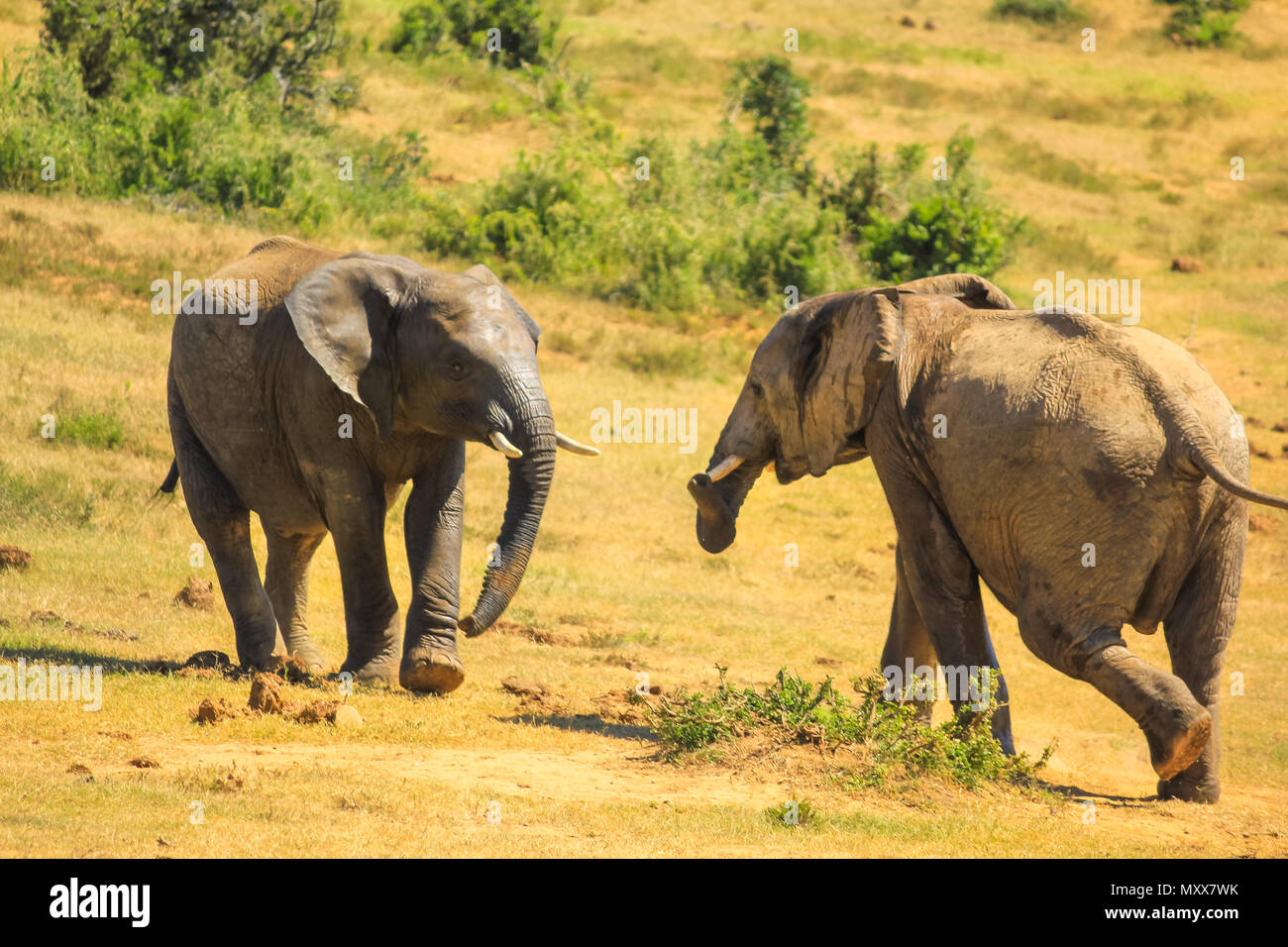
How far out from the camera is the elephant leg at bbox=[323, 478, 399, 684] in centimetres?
995

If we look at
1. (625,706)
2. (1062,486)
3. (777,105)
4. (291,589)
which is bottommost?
(625,706)

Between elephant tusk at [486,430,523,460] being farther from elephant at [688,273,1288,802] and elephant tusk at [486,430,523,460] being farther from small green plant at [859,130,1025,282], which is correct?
small green plant at [859,130,1025,282]

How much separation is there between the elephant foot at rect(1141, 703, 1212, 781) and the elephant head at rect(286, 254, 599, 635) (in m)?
A: 3.68

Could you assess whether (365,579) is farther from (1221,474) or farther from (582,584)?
(1221,474)

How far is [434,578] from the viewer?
391 inches

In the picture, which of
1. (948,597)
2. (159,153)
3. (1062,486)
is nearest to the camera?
(1062,486)

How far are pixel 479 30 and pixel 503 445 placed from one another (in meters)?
29.2

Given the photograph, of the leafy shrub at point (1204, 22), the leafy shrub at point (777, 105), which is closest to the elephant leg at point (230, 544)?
the leafy shrub at point (777, 105)

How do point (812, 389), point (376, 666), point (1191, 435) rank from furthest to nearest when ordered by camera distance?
Result: point (376, 666) → point (812, 389) → point (1191, 435)

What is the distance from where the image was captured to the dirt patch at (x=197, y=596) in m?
12.3

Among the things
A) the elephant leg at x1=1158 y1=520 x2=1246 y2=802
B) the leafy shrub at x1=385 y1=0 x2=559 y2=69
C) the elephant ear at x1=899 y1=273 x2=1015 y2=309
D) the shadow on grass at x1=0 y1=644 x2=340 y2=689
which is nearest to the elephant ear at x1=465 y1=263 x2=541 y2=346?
the elephant ear at x1=899 y1=273 x2=1015 y2=309

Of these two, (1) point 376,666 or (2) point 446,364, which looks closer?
(2) point 446,364

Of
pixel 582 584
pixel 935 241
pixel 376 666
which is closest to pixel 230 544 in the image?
pixel 376 666

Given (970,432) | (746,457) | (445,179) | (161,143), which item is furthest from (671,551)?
(445,179)
